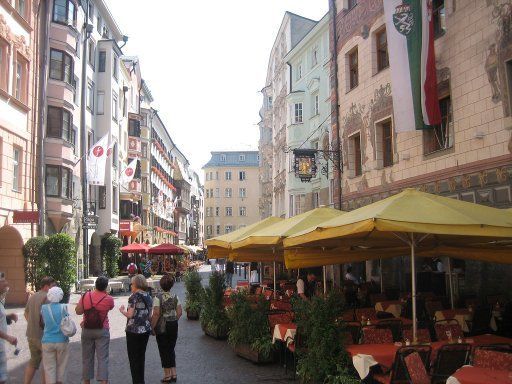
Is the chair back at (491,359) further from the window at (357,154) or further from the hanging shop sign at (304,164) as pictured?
the hanging shop sign at (304,164)

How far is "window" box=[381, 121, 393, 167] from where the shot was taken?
18625 mm

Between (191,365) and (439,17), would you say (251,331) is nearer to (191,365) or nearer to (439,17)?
(191,365)

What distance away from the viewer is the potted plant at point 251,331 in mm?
10812

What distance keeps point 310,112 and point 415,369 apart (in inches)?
1161

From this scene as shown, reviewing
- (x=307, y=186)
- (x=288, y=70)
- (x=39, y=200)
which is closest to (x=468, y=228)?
(x=39, y=200)

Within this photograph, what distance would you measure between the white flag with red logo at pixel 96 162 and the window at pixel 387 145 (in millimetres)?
15644

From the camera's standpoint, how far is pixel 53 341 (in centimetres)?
784

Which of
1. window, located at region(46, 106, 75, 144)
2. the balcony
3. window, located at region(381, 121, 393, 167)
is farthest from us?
the balcony

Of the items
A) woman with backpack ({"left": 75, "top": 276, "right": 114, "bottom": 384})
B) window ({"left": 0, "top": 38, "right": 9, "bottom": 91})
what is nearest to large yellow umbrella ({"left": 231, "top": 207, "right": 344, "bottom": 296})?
woman with backpack ({"left": 75, "top": 276, "right": 114, "bottom": 384})

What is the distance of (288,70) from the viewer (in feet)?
132

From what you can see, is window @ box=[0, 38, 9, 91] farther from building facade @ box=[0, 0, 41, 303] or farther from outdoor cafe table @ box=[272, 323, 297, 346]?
outdoor cafe table @ box=[272, 323, 297, 346]

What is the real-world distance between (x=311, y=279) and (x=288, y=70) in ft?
82.6

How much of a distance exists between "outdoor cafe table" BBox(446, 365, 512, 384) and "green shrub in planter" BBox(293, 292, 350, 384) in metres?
2.28

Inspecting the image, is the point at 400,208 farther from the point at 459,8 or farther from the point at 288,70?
the point at 288,70
